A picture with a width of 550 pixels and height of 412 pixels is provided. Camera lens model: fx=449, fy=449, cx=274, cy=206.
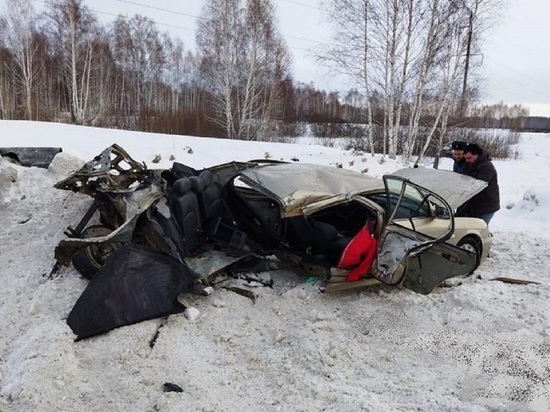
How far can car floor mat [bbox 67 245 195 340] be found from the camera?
357 centimetres

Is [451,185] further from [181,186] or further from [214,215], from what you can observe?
[181,186]

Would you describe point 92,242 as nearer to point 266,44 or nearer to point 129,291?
point 129,291

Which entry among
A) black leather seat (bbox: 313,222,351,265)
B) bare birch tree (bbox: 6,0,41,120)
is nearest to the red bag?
black leather seat (bbox: 313,222,351,265)

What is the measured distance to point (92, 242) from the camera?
386 centimetres

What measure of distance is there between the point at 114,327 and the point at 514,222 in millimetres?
7835

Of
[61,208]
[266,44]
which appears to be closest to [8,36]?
[266,44]

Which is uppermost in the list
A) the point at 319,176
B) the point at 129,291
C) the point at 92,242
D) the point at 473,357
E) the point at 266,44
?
the point at 266,44

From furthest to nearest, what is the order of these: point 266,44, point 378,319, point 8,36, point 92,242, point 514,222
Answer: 1. point 8,36
2. point 266,44
3. point 514,222
4. point 378,319
5. point 92,242

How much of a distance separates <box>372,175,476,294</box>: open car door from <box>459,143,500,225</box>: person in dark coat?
1.60 metres

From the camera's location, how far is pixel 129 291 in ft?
12.1

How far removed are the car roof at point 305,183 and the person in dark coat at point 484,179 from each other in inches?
80.7

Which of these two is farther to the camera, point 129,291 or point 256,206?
point 256,206

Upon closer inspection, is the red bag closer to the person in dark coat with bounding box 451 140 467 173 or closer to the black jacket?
the black jacket

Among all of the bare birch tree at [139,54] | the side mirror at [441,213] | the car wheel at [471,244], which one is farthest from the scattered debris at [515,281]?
the bare birch tree at [139,54]
